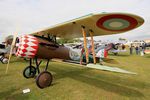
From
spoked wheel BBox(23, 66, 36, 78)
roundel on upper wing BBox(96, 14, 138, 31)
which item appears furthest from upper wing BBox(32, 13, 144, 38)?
spoked wheel BBox(23, 66, 36, 78)

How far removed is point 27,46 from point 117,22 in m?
3.25

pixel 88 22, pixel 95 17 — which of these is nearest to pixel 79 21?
pixel 88 22

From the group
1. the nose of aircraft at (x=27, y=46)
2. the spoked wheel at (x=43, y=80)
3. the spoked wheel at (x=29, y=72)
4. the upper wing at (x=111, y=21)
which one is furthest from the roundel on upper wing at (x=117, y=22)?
the spoked wheel at (x=29, y=72)

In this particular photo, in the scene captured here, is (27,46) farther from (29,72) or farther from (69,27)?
(29,72)

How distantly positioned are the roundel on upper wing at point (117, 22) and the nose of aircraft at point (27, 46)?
2.44 meters

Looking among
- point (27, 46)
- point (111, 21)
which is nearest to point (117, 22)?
point (111, 21)

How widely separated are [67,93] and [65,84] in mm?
1063

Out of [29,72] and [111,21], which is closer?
[111,21]

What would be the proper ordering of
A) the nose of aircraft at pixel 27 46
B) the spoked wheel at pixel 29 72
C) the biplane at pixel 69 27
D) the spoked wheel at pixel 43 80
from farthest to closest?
the spoked wheel at pixel 29 72 → the spoked wheel at pixel 43 80 → the nose of aircraft at pixel 27 46 → the biplane at pixel 69 27

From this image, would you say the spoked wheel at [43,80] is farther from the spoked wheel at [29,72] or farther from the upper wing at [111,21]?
the upper wing at [111,21]

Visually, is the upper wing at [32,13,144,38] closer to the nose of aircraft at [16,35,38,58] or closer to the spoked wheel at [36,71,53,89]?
the nose of aircraft at [16,35,38,58]

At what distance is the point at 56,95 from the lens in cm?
500

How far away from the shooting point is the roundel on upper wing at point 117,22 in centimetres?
434

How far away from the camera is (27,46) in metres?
5.26
